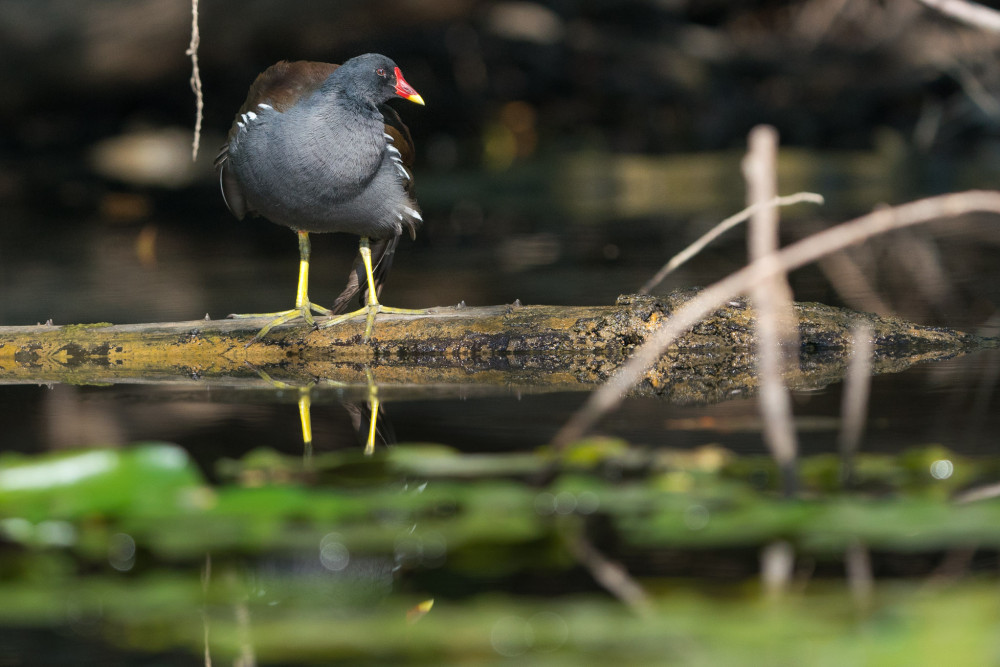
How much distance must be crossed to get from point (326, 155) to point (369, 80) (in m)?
0.29

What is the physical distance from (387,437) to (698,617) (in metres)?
1.55

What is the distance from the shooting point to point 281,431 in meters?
3.48

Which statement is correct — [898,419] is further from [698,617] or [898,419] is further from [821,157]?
[821,157]

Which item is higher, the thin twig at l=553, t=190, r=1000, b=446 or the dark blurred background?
the dark blurred background

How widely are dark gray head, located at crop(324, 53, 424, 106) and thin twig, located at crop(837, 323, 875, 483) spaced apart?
149 centimetres

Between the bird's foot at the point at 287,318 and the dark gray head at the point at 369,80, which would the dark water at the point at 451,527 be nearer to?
the bird's foot at the point at 287,318

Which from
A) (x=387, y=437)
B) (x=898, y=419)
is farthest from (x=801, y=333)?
(x=387, y=437)

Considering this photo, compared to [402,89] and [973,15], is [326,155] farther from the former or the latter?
[973,15]

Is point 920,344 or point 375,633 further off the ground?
point 920,344

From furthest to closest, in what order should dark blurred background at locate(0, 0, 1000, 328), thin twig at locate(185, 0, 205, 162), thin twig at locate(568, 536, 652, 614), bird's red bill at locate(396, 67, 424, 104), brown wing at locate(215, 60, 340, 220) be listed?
1. dark blurred background at locate(0, 0, 1000, 328)
2. bird's red bill at locate(396, 67, 424, 104)
3. brown wing at locate(215, 60, 340, 220)
4. thin twig at locate(185, 0, 205, 162)
5. thin twig at locate(568, 536, 652, 614)

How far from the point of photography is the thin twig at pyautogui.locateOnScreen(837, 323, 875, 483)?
2.41 metres

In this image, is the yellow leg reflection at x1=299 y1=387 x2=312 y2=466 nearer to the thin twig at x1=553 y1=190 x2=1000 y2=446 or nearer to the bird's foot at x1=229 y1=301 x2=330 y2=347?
the bird's foot at x1=229 y1=301 x2=330 y2=347

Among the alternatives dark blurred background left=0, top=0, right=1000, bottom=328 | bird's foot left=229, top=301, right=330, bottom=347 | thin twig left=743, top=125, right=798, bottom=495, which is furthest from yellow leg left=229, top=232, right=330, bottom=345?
thin twig left=743, top=125, right=798, bottom=495

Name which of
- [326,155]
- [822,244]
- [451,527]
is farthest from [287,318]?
[822,244]
